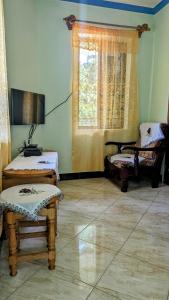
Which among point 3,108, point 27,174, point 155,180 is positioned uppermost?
point 3,108

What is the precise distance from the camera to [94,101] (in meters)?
3.52

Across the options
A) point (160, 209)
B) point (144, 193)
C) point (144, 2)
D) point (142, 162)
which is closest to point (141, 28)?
point (144, 2)

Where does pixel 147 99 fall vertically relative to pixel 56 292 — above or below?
above

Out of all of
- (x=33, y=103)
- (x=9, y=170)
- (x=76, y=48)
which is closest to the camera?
(x=9, y=170)

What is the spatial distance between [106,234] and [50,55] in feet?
8.32

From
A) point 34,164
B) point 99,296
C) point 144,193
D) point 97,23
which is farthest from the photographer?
point 97,23

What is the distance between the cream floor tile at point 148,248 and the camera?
68.1 inches

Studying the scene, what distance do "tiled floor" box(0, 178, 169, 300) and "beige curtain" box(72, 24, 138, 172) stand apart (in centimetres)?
100

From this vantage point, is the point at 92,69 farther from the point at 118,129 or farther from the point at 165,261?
the point at 165,261

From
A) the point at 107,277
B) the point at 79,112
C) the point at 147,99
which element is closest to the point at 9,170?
the point at 107,277

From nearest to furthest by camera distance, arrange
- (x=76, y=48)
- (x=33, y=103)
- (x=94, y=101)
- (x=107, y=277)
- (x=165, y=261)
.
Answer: (x=107, y=277), (x=165, y=261), (x=33, y=103), (x=76, y=48), (x=94, y=101)

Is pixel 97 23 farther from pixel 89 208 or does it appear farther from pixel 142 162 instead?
pixel 89 208

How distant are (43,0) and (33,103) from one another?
58.1 inches

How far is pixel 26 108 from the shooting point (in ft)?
9.16
